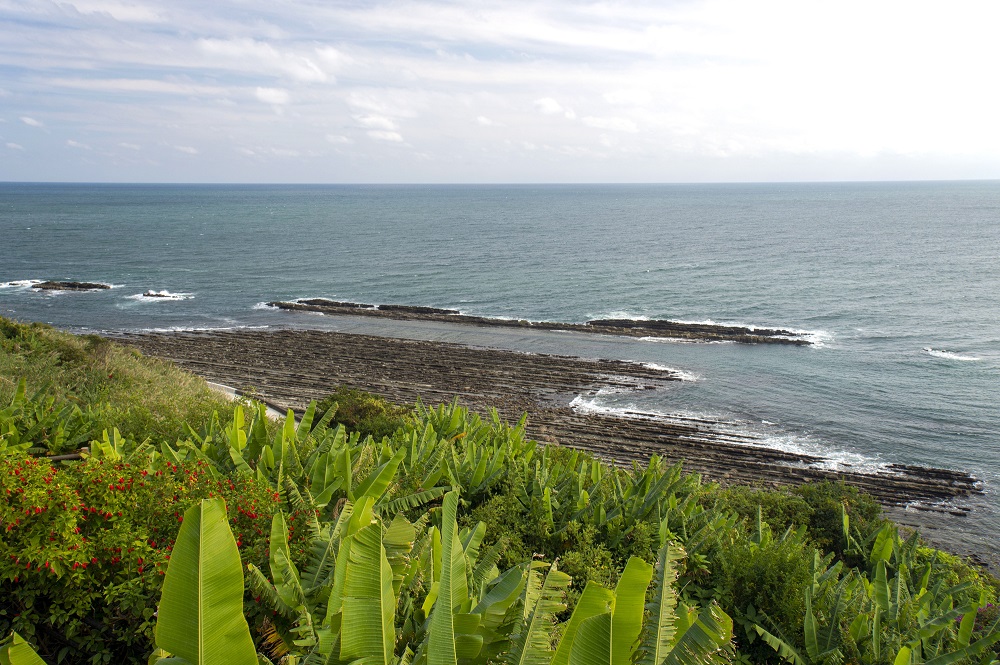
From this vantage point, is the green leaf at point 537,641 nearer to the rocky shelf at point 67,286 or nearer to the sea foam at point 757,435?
the sea foam at point 757,435

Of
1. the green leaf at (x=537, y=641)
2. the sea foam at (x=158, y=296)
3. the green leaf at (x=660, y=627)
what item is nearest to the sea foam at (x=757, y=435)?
the green leaf at (x=660, y=627)

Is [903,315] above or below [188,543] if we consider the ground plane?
below

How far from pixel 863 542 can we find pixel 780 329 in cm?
2943

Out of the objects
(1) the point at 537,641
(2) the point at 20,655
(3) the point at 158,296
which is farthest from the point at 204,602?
(3) the point at 158,296

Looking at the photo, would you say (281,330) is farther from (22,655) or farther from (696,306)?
(22,655)

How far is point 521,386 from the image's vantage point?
98.5 ft

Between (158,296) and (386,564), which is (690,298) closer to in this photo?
(158,296)

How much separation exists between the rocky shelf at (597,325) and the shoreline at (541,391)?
19.6 feet

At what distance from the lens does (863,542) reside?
1326 cm

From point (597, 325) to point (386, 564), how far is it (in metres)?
38.1

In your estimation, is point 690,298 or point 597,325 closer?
point 597,325

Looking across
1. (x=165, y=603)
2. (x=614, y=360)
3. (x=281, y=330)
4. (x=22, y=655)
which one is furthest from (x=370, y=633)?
(x=281, y=330)

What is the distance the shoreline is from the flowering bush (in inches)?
681

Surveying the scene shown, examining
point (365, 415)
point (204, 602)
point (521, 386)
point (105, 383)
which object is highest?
point (204, 602)
